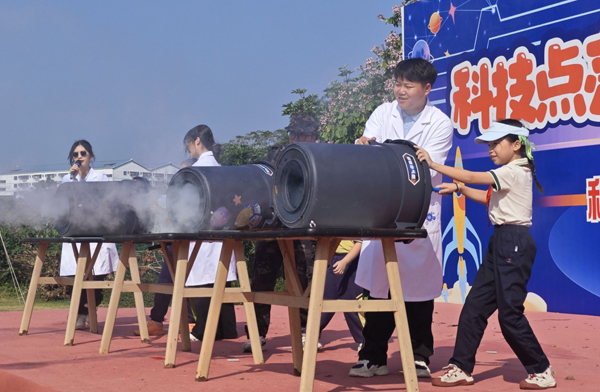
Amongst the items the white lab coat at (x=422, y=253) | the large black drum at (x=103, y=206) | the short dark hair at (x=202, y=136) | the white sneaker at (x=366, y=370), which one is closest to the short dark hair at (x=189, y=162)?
the short dark hair at (x=202, y=136)

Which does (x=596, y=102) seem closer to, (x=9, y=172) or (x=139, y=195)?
(x=139, y=195)

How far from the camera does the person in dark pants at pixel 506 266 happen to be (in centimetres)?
443

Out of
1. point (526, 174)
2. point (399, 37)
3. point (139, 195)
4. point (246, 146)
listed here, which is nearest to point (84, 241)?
point (139, 195)

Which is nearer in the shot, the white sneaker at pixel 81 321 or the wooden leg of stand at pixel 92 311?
the wooden leg of stand at pixel 92 311

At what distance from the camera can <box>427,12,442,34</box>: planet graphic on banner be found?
1115cm

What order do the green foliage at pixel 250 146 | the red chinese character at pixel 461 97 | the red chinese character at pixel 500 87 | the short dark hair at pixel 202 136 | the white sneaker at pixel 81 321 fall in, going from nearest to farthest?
the short dark hair at pixel 202 136 → the white sneaker at pixel 81 321 → the red chinese character at pixel 500 87 → the red chinese character at pixel 461 97 → the green foliage at pixel 250 146

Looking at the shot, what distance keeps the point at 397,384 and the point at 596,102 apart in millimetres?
5440

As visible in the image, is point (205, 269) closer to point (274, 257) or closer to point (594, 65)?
point (274, 257)

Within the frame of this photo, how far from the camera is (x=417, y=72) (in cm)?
494

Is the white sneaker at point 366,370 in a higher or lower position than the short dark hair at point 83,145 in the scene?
lower

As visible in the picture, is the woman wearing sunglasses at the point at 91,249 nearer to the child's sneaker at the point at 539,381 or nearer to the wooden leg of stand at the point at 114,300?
the wooden leg of stand at the point at 114,300

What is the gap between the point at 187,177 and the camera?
545cm

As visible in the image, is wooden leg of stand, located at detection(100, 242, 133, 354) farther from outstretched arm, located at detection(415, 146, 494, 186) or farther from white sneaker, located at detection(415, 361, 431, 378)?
outstretched arm, located at detection(415, 146, 494, 186)

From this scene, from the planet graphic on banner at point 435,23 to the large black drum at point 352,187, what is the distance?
24.2ft
